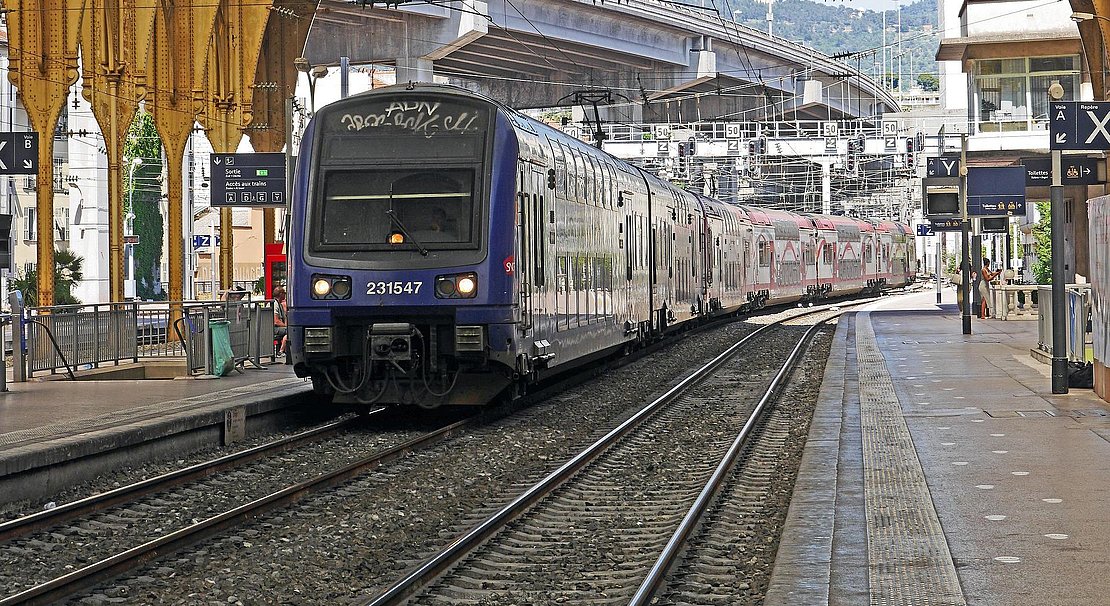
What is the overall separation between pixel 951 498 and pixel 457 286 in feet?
21.2

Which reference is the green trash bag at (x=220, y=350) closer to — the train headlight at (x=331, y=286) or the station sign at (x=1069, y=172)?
the train headlight at (x=331, y=286)

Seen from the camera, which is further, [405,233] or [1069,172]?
[1069,172]

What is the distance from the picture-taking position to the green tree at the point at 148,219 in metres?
78.7

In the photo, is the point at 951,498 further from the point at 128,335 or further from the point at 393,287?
the point at 128,335

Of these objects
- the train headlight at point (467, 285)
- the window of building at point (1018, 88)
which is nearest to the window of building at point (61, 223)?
the window of building at point (1018, 88)

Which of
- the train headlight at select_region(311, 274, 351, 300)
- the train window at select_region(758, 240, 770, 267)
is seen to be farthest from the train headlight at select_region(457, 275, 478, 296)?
the train window at select_region(758, 240, 770, 267)

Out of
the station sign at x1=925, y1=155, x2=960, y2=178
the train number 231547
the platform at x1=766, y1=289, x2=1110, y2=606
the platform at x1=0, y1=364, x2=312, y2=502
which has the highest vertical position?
the station sign at x1=925, y1=155, x2=960, y2=178

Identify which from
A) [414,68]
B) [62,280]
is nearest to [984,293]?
[414,68]

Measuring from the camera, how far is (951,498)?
9.84 m

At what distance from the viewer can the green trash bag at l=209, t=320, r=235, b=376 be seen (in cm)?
2080

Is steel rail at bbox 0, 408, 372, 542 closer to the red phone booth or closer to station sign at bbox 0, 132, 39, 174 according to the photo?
station sign at bbox 0, 132, 39, 174

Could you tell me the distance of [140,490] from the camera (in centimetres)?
1141

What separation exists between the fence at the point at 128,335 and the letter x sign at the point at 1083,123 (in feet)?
38.4

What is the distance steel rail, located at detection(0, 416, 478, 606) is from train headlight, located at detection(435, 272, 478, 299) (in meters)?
1.87
